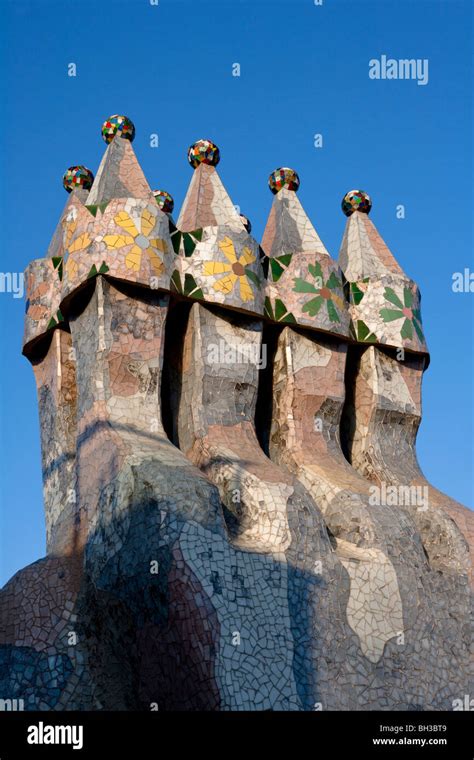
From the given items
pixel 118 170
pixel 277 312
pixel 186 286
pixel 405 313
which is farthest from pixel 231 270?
pixel 405 313

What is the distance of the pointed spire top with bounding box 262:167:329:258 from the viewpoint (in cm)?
1366

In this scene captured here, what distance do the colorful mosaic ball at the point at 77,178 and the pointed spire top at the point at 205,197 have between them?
1.21 meters

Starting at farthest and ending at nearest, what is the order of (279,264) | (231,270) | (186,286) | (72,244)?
(279,264) → (231,270) → (186,286) → (72,244)

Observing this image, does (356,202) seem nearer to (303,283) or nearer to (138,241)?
(303,283)

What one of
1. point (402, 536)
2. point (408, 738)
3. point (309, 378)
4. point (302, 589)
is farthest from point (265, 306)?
point (408, 738)

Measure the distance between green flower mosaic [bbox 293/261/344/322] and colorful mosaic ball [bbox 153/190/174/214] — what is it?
9.66ft

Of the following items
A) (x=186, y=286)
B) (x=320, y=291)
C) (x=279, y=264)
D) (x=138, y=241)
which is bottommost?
(x=186, y=286)

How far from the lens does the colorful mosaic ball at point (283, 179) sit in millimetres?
14461

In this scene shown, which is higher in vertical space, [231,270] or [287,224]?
[287,224]

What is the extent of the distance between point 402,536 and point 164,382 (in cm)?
317

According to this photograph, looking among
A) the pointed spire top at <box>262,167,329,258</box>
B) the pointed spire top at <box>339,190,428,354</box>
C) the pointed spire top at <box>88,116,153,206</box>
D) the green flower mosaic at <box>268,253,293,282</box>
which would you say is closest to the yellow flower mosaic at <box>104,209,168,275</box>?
the pointed spire top at <box>88,116,153,206</box>

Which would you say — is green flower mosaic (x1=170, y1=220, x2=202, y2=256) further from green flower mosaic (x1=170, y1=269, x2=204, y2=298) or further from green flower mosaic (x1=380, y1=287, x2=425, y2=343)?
green flower mosaic (x1=380, y1=287, x2=425, y2=343)

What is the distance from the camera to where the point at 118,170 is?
485 inches

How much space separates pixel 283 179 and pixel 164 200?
1774 millimetres
